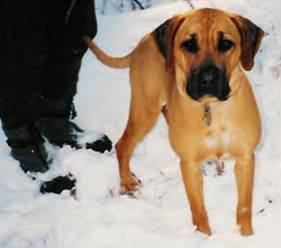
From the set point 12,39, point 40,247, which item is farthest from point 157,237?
point 12,39

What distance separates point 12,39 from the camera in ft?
11.5

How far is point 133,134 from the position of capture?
155 inches

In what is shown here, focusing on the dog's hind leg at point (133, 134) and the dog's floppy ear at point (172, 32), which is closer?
the dog's floppy ear at point (172, 32)

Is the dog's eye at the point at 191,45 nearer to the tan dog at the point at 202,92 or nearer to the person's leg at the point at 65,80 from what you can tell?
the tan dog at the point at 202,92

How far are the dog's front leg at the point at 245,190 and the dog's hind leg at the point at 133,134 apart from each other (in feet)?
2.05

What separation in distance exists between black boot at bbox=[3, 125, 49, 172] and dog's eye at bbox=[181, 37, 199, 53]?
127 centimetres

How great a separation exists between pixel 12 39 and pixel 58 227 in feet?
3.57

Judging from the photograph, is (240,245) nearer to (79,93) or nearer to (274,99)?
(274,99)

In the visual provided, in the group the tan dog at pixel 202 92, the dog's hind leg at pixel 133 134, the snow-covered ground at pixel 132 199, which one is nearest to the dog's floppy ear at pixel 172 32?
the tan dog at pixel 202 92

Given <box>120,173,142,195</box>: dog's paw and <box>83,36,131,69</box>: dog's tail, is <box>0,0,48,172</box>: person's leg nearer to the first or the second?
<box>83,36,131,69</box>: dog's tail

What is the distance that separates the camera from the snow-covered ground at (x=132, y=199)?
364 cm

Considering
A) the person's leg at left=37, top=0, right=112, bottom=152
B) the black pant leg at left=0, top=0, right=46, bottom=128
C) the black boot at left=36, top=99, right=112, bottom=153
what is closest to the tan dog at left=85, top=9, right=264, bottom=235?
the person's leg at left=37, top=0, right=112, bottom=152

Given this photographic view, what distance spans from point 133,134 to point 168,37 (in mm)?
886

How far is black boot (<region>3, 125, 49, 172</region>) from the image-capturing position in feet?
13.1
